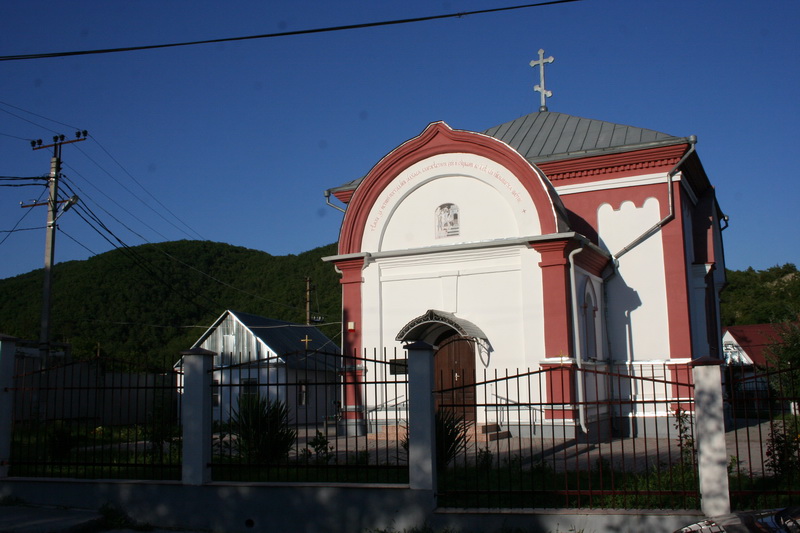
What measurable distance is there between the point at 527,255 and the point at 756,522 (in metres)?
9.54

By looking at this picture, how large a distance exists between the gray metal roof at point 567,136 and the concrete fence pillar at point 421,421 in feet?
32.2

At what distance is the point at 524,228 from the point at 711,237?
277 inches

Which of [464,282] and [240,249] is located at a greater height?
[240,249]

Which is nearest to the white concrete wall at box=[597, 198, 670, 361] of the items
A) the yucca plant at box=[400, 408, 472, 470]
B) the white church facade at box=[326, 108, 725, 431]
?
the white church facade at box=[326, 108, 725, 431]

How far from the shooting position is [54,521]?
8727 mm

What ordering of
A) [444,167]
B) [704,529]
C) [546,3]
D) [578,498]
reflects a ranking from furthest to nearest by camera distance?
[444,167] < [546,3] < [578,498] < [704,529]

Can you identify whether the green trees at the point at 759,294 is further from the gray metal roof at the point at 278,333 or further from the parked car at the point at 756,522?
the parked car at the point at 756,522

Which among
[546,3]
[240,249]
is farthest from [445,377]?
[240,249]

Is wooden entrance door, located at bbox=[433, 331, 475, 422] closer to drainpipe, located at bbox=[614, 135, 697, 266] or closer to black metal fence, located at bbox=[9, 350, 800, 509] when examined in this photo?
black metal fence, located at bbox=[9, 350, 800, 509]

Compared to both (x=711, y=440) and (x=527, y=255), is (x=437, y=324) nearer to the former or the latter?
(x=527, y=255)

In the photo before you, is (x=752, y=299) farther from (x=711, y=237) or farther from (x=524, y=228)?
(x=524, y=228)

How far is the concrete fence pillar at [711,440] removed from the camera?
7676mm

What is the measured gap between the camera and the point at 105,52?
1012 cm

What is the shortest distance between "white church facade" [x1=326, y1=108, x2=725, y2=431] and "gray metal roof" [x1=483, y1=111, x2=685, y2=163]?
8 cm
